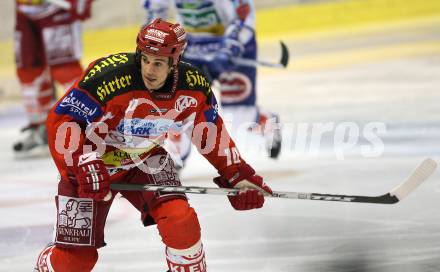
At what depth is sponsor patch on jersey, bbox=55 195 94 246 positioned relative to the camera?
290 cm

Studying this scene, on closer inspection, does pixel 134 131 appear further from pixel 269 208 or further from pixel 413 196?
pixel 413 196

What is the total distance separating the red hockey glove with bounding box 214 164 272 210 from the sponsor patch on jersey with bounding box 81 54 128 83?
18.7 inches

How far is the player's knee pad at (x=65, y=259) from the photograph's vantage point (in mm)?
2881

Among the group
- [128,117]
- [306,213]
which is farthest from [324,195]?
[306,213]

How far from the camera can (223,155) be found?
304 cm

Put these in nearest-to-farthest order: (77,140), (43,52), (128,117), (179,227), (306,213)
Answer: (179,227) < (77,140) < (128,117) < (306,213) < (43,52)

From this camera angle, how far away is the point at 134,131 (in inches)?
118

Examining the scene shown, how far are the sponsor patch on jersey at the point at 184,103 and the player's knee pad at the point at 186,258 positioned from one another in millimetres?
442

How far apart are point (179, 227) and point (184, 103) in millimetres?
429

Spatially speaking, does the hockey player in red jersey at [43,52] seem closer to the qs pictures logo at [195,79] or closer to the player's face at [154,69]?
the qs pictures logo at [195,79]

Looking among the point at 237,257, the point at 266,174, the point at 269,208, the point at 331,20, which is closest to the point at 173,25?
the point at 237,257

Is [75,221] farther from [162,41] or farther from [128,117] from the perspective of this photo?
[162,41]

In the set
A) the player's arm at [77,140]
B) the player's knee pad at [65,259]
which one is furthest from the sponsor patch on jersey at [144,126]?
the player's knee pad at [65,259]


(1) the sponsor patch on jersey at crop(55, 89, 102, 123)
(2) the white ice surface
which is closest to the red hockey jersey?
(1) the sponsor patch on jersey at crop(55, 89, 102, 123)
